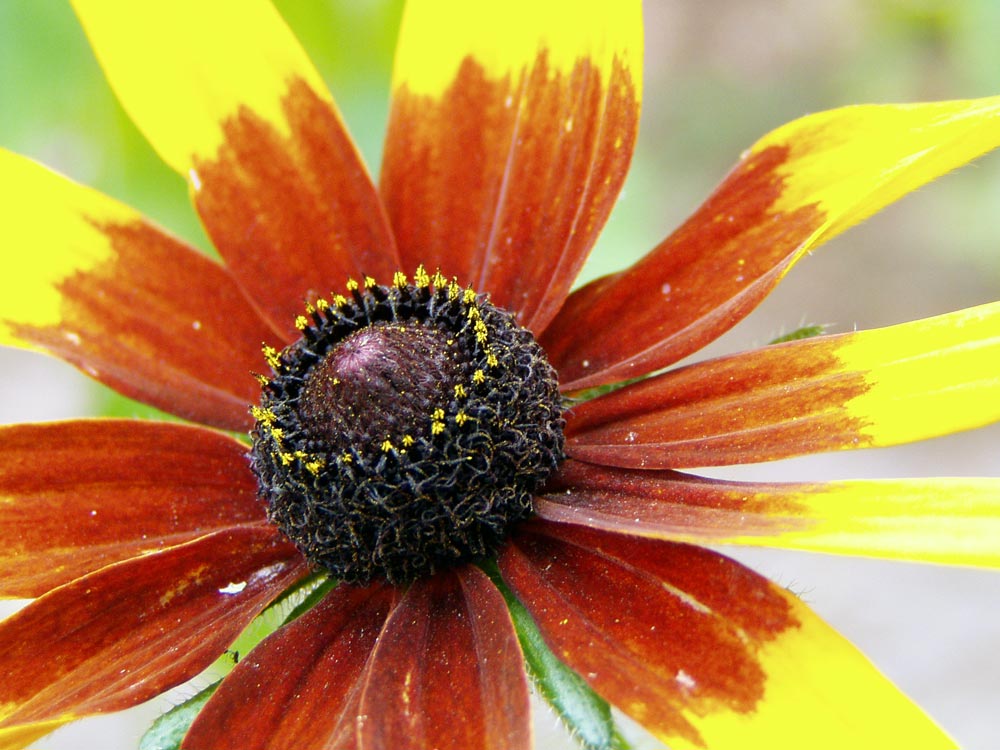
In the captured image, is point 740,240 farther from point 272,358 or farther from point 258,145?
point 258,145

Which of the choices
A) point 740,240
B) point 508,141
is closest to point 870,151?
point 740,240

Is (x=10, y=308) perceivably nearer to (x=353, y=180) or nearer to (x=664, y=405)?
(x=353, y=180)

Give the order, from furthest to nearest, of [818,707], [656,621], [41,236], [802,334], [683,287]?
[41,236], [683,287], [802,334], [656,621], [818,707]

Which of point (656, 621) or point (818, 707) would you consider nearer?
point (818, 707)

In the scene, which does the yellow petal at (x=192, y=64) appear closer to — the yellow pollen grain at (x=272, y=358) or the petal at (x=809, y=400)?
the yellow pollen grain at (x=272, y=358)

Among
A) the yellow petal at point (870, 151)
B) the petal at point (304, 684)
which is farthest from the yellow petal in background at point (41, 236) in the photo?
the yellow petal at point (870, 151)

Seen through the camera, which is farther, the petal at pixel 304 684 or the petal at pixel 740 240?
the petal at pixel 740 240
